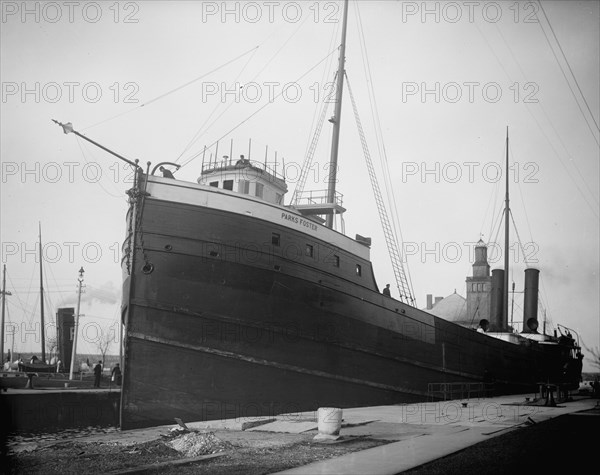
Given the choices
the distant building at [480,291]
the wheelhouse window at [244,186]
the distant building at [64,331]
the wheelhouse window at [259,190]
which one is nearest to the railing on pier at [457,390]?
the wheelhouse window at [259,190]

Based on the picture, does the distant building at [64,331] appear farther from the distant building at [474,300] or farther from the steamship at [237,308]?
the distant building at [474,300]

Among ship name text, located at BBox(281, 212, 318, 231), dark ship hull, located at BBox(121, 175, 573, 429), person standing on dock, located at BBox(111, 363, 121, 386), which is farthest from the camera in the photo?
person standing on dock, located at BBox(111, 363, 121, 386)

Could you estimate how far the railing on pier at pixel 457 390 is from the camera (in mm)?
18906

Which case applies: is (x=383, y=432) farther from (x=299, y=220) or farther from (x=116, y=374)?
(x=116, y=374)

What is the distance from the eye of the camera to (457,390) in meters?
18.6

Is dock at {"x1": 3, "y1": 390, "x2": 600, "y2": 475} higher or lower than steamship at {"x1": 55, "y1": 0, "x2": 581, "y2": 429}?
lower

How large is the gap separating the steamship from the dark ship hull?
23 mm

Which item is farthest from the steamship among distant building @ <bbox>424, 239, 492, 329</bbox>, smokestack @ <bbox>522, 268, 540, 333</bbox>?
distant building @ <bbox>424, 239, 492, 329</bbox>

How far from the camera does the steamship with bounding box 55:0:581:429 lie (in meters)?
12.0

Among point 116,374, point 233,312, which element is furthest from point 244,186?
point 116,374

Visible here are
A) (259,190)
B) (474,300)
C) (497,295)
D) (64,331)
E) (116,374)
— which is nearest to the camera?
(259,190)

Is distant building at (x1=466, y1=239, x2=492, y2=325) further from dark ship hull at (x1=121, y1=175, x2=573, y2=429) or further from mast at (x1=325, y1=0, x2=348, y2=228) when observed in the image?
dark ship hull at (x1=121, y1=175, x2=573, y2=429)

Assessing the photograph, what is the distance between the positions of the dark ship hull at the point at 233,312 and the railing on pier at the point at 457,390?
421cm

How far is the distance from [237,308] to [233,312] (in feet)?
0.43
